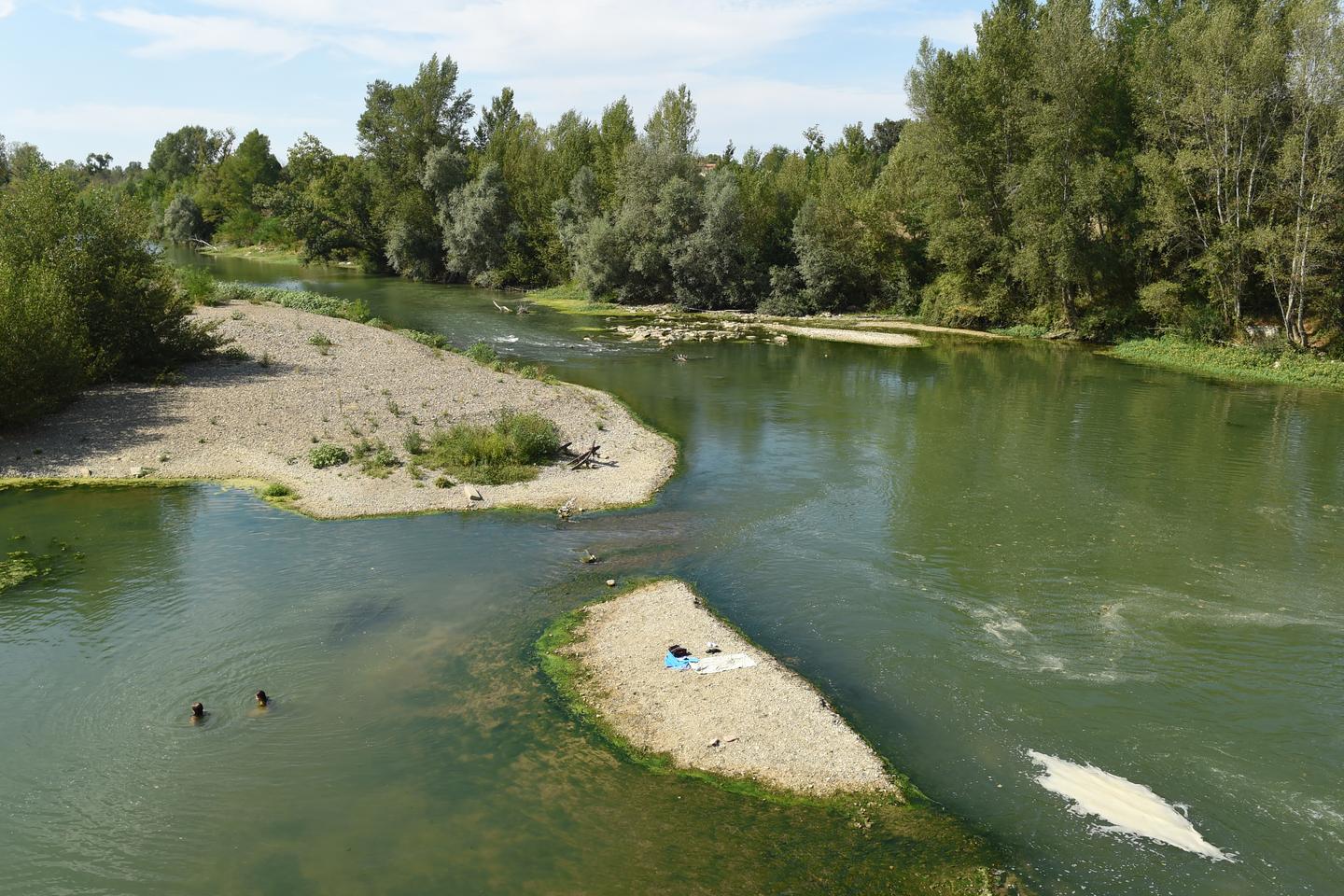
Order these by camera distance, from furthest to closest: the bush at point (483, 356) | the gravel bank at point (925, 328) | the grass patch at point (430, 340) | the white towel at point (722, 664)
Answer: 1. the gravel bank at point (925, 328)
2. the grass patch at point (430, 340)
3. the bush at point (483, 356)
4. the white towel at point (722, 664)

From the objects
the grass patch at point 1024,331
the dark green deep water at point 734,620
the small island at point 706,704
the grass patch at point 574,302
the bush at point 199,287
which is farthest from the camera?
the grass patch at point 574,302

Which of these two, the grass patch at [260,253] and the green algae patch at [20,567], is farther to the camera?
the grass patch at [260,253]

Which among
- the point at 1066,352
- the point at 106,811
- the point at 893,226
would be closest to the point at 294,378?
the point at 106,811

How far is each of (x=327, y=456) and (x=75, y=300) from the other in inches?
565

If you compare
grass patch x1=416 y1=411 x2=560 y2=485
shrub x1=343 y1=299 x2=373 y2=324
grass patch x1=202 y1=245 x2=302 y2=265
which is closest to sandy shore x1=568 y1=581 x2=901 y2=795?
grass patch x1=416 y1=411 x2=560 y2=485

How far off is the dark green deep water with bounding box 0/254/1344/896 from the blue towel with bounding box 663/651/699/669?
8.25 ft

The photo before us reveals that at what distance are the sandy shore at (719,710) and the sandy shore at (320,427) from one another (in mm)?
9086

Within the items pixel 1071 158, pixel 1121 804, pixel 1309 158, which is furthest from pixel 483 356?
pixel 1309 158

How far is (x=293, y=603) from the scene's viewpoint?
794 inches

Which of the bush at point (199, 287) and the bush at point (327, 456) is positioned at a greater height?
the bush at point (199, 287)

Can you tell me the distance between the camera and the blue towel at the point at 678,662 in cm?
1725

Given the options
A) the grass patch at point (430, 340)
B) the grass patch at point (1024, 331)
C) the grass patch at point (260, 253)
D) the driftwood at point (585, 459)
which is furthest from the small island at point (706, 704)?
the grass patch at point (260, 253)

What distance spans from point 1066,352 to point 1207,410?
665 inches

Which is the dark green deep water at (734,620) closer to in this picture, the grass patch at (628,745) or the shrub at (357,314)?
the grass patch at (628,745)
